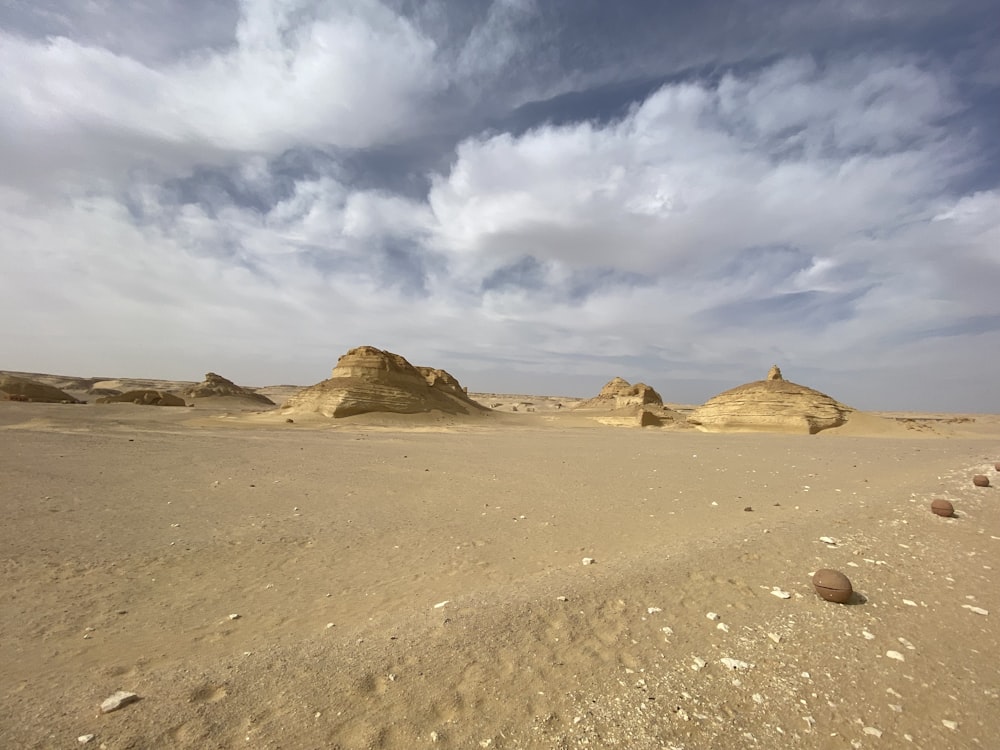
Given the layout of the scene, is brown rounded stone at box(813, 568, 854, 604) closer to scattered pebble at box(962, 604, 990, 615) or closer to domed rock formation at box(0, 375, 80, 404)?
scattered pebble at box(962, 604, 990, 615)

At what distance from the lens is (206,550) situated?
240 inches

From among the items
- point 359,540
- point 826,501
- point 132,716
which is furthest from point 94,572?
point 826,501

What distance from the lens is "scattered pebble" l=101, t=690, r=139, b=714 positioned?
2.83m

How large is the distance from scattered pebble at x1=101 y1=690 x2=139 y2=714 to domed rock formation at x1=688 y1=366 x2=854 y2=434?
35296 mm

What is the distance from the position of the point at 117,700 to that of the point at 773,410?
3668 centimetres

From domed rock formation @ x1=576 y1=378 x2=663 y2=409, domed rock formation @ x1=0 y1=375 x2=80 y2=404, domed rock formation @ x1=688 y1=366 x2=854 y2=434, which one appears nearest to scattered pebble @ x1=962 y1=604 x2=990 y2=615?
domed rock formation @ x1=688 y1=366 x2=854 y2=434

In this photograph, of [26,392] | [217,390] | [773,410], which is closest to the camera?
[773,410]

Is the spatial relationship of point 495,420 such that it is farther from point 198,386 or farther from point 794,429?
point 198,386

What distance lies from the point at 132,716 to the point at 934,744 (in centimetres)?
453

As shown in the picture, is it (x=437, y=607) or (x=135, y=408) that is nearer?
(x=437, y=607)

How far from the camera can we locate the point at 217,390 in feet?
198

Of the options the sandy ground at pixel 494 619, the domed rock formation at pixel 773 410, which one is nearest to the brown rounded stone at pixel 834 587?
the sandy ground at pixel 494 619

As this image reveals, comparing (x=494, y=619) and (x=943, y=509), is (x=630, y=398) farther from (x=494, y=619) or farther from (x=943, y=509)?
(x=494, y=619)

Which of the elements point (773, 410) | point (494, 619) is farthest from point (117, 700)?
point (773, 410)
